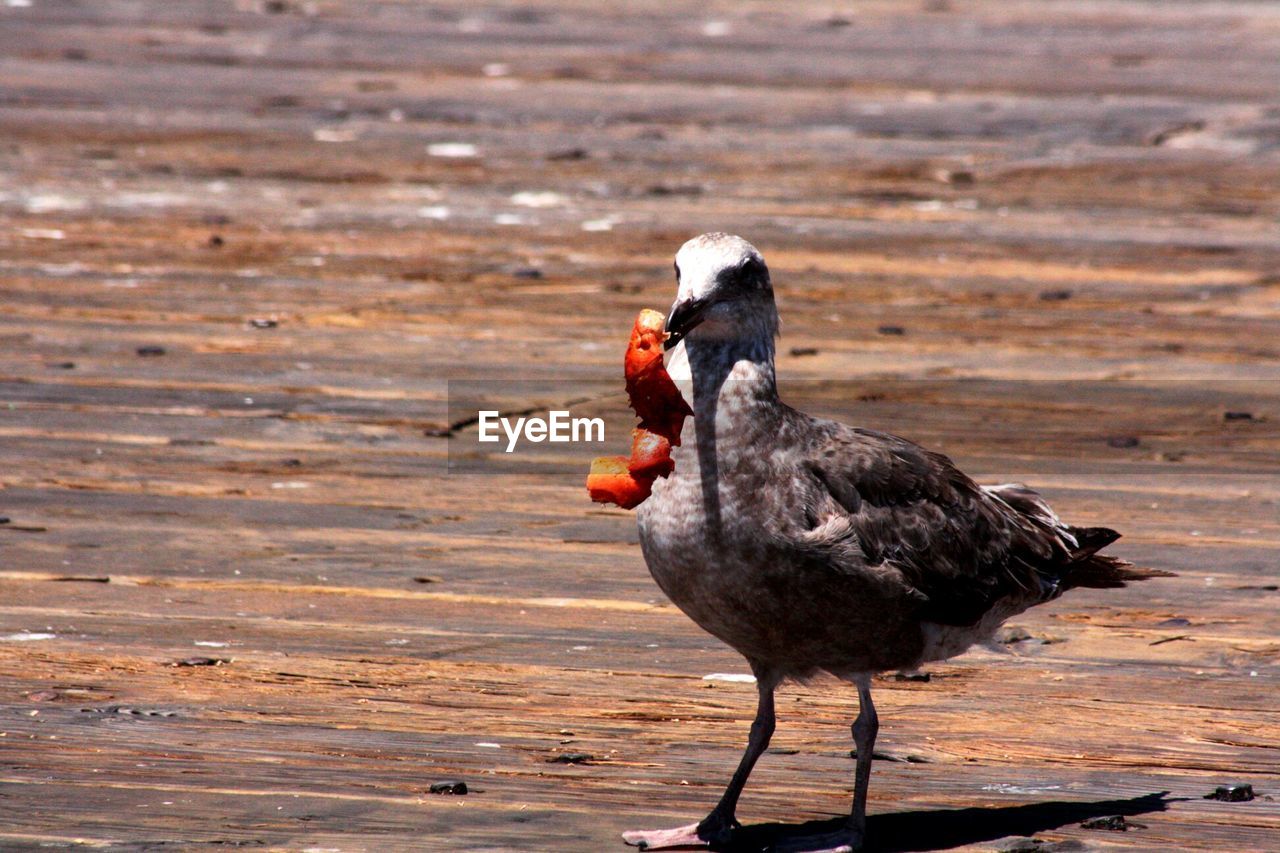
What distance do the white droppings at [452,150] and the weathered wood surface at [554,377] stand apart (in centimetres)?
10

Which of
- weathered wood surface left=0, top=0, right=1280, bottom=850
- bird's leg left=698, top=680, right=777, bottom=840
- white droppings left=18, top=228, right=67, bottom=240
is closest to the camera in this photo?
bird's leg left=698, top=680, right=777, bottom=840

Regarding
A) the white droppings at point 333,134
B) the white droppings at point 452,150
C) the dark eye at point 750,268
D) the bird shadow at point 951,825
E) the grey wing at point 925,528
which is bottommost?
the bird shadow at point 951,825

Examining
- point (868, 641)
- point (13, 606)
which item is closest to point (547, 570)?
point (13, 606)

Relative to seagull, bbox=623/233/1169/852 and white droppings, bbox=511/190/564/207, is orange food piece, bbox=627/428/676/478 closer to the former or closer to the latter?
seagull, bbox=623/233/1169/852

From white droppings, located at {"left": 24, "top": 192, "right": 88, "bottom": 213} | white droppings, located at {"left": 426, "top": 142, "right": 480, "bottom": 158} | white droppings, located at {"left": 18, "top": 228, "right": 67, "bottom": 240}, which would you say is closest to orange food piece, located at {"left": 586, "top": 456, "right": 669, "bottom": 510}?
white droppings, located at {"left": 18, "top": 228, "right": 67, "bottom": 240}

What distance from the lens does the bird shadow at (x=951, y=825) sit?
4.46 metres

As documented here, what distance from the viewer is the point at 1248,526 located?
6746mm

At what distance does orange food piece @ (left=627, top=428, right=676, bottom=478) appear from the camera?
436 centimetres

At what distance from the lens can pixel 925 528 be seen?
4.64 meters

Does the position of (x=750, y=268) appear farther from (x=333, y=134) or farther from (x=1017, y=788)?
(x=333, y=134)

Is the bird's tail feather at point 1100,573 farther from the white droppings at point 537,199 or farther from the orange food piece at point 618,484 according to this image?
the white droppings at point 537,199

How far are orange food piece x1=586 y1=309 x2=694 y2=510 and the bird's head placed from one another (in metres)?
0.12

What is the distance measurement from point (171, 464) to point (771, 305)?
11.5 feet

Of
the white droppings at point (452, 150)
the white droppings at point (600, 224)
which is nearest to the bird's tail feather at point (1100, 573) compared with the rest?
the white droppings at point (600, 224)
